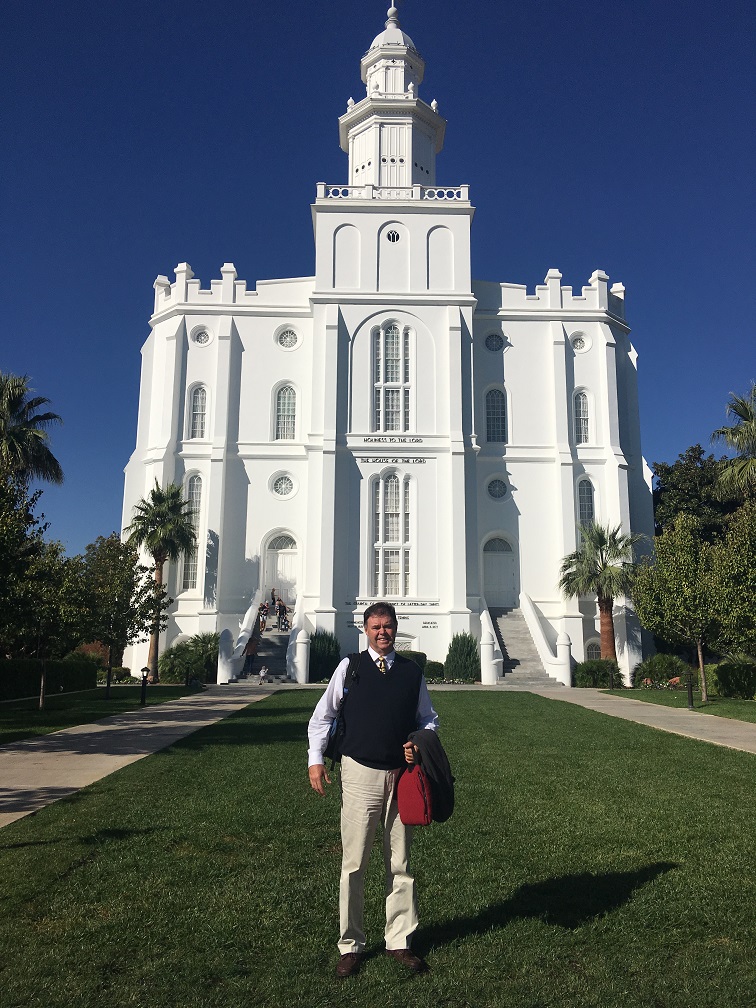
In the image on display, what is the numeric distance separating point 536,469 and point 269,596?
42.3 ft

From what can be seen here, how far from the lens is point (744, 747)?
39.3 ft

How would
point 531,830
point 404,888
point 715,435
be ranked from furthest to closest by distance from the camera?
1. point 715,435
2. point 531,830
3. point 404,888

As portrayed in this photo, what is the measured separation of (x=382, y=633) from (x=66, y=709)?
16141 millimetres

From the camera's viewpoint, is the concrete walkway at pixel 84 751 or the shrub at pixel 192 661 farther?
the shrub at pixel 192 661

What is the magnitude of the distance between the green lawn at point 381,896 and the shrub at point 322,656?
19.5m

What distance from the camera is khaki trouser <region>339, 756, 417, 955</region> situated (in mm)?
4297

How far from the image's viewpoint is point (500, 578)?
1341 inches

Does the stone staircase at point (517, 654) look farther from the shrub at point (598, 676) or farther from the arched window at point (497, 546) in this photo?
the arched window at point (497, 546)

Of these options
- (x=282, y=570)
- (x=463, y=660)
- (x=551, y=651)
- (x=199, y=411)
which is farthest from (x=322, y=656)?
(x=199, y=411)

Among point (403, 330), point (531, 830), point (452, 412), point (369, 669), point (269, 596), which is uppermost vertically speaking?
point (403, 330)

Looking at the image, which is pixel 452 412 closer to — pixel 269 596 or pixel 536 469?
pixel 536 469

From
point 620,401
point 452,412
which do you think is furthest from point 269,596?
point 620,401

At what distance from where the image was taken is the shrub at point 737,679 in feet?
73.3

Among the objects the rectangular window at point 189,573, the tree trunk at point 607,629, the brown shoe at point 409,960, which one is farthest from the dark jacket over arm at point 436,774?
the rectangular window at point 189,573
